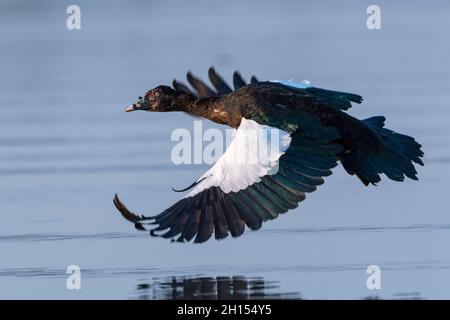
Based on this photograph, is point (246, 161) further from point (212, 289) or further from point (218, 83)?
point (218, 83)

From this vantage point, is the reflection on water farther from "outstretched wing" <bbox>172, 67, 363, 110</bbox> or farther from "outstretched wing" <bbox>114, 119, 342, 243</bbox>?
"outstretched wing" <bbox>172, 67, 363, 110</bbox>

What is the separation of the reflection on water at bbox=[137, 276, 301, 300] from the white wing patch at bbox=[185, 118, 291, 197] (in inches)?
25.8

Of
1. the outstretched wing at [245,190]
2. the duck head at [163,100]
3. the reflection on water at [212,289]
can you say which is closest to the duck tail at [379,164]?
the outstretched wing at [245,190]

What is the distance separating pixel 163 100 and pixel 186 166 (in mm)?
1502

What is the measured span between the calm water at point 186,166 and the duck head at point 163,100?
0.77m

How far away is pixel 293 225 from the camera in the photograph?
39.1ft

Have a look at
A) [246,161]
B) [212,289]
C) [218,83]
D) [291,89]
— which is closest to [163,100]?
[218,83]

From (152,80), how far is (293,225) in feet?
23.5

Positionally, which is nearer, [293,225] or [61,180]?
[293,225]

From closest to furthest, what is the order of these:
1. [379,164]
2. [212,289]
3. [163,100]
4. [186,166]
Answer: [212,289] → [379,164] → [163,100] → [186,166]

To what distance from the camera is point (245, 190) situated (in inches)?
414

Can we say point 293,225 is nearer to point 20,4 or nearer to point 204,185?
point 204,185

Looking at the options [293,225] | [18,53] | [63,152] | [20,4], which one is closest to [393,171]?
[293,225]

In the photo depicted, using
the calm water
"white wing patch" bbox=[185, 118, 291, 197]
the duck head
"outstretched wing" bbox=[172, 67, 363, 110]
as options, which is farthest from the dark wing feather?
"white wing patch" bbox=[185, 118, 291, 197]
